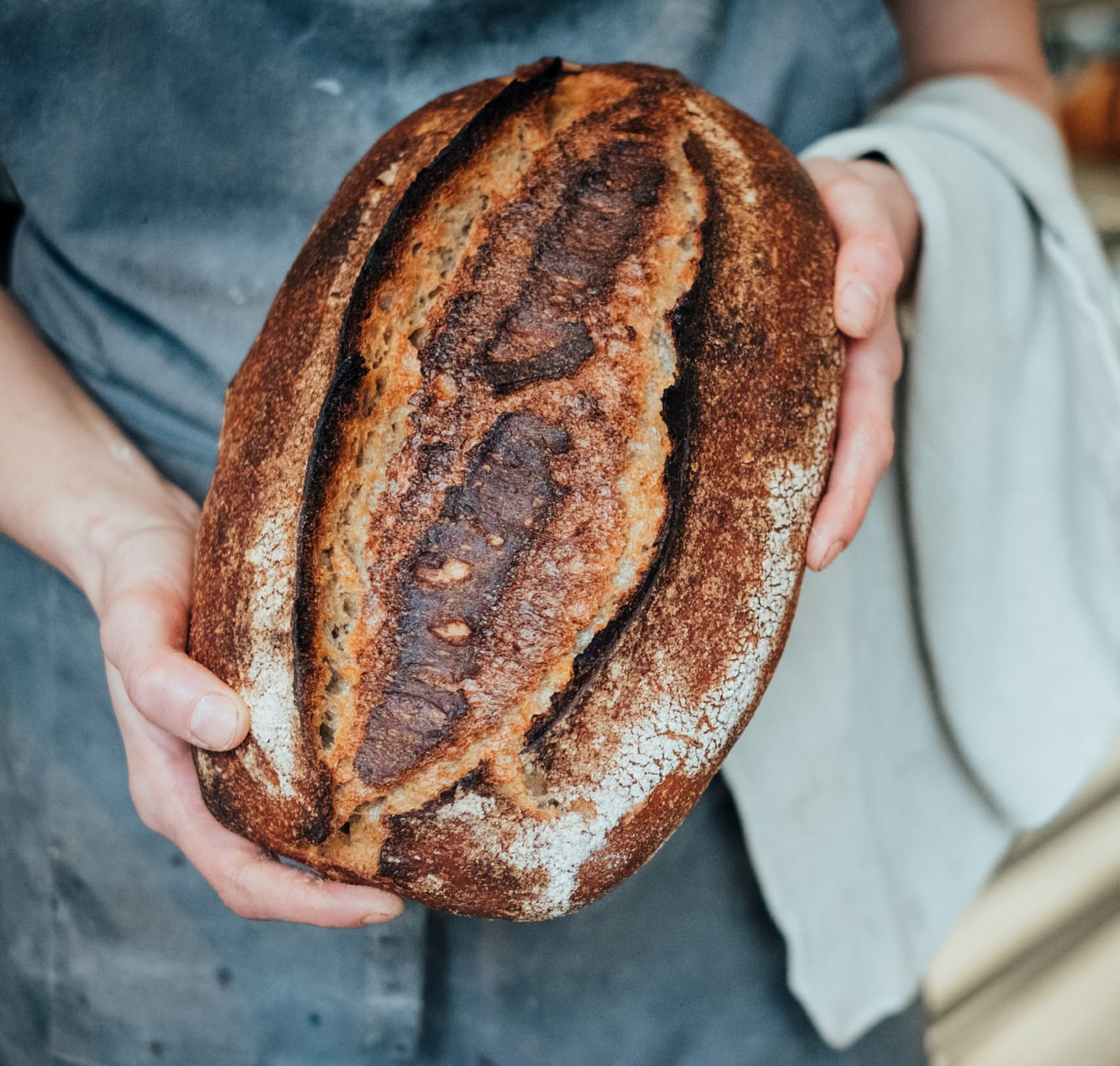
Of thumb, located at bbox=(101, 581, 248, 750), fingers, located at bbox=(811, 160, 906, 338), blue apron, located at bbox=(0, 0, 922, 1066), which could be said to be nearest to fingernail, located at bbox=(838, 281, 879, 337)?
fingers, located at bbox=(811, 160, 906, 338)

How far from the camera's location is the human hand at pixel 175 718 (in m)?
0.71

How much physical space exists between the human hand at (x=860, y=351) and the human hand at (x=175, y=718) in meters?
0.48

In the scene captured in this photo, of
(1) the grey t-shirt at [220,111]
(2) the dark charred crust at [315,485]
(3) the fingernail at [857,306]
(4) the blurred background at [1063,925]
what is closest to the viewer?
(2) the dark charred crust at [315,485]

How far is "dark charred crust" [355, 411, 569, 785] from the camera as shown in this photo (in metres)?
0.71

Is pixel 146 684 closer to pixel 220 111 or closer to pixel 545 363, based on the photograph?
pixel 545 363

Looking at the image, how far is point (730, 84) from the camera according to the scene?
1.05 m

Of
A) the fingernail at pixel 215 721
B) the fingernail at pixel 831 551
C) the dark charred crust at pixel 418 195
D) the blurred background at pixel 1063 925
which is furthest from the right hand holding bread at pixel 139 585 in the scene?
the blurred background at pixel 1063 925

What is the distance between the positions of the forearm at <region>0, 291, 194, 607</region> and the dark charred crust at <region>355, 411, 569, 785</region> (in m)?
0.34

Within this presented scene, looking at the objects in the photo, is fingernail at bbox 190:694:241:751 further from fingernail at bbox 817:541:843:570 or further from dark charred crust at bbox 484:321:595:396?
fingernail at bbox 817:541:843:570

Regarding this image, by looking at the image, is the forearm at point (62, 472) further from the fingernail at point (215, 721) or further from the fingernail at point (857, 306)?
the fingernail at point (857, 306)

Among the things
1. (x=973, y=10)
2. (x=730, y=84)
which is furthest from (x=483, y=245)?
(x=973, y=10)

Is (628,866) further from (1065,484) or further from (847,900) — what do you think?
(1065,484)

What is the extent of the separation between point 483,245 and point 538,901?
54 centimetres

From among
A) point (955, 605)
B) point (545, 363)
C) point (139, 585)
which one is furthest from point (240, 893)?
point (955, 605)
